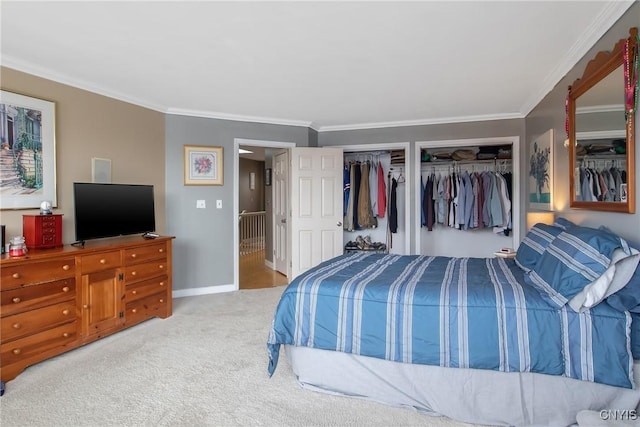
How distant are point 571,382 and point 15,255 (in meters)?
3.38

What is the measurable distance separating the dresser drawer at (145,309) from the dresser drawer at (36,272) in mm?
655

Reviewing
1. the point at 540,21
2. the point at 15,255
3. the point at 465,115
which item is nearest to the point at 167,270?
the point at 15,255

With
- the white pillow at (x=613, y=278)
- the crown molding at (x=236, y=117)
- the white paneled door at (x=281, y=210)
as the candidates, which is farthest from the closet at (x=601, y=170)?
the white paneled door at (x=281, y=210)

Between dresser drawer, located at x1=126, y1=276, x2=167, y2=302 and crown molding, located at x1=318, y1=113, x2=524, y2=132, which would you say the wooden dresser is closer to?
dresser drawer, located at x1=126, y1=276, x2=167, y2=302

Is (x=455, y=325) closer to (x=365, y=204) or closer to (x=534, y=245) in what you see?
(x=534, y=245)

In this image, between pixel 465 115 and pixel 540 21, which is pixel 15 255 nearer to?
pixel 540 21

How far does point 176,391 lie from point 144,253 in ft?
4.97

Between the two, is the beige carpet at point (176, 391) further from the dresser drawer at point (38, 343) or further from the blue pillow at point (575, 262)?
the blue pillow at point (575, 262)

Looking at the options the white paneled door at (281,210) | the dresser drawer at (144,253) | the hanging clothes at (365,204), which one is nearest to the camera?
the dresser drawer at (144,253)

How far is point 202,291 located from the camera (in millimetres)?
4301

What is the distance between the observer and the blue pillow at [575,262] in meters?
1.64

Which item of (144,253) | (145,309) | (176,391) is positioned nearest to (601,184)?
(176,391)

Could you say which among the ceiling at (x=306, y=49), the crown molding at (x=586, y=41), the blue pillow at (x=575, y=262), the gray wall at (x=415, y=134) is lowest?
the blue pillow at (x=575, y=262)

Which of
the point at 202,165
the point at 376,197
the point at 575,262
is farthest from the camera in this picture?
the point at 376,197
